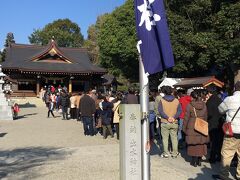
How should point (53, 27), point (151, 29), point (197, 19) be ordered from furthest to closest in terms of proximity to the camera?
1. point (53, 27)
2. point (197, 19)
3. point (151, 29)

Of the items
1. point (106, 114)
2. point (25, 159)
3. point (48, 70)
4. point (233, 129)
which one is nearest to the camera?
point (233, 129)

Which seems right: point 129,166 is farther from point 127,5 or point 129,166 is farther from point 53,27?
point 53,27

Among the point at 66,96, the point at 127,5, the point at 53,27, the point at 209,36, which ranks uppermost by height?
the point at 53,27

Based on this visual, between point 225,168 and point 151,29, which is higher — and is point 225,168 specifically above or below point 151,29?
below

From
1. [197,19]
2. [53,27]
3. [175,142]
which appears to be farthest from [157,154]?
[53,27]

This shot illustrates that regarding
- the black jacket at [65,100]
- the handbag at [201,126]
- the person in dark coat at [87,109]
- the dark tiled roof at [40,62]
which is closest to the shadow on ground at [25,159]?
the person in dark coat at [87,109]

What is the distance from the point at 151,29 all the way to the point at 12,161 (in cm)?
563

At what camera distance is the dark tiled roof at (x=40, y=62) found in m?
38.6

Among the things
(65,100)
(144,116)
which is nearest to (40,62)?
Answer: (65,100)

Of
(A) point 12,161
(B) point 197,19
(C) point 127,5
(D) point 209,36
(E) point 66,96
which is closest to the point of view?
(A) point 12,161

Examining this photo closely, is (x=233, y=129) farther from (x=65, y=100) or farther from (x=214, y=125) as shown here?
(x=65, y=100)

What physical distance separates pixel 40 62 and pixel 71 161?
33.5m

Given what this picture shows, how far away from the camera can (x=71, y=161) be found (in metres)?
8.69

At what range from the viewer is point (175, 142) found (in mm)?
9008
